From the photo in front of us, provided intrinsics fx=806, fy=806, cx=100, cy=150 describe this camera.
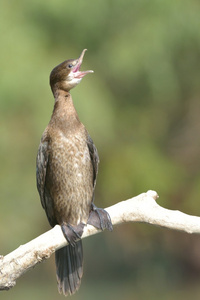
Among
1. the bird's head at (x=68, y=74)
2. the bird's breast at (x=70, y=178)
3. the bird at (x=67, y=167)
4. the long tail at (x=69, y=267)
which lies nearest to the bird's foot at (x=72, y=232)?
the bird at (x=67, y=167)

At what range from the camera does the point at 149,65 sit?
→ 1608 centimetres

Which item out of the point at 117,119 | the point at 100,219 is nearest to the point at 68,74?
the point at 100,219

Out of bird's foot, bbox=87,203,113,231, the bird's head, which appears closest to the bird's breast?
bird's foot, bbox=87,203,113,231

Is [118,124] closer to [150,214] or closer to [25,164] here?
[25,164]

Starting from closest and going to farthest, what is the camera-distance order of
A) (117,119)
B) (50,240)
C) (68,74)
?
1. (50,240)
2. (68,74)
3. (117,119)

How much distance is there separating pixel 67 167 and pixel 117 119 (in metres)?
11.3

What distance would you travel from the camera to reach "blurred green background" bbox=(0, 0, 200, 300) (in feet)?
47.9

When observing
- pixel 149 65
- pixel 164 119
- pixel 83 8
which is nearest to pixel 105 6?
pixel 83 8

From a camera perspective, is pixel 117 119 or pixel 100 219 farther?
pixel 117 119

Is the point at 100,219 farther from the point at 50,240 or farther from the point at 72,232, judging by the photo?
the point at 50,240

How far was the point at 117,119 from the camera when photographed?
16.7 metres

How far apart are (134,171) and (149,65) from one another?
7.11 ft

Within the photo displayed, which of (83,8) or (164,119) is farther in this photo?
(164,119)

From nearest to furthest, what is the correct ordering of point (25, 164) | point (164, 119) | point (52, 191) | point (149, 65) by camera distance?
1. point (52, 191)
2. point (25, 164)
3. point (149, 65)
4. point (164, 119)
